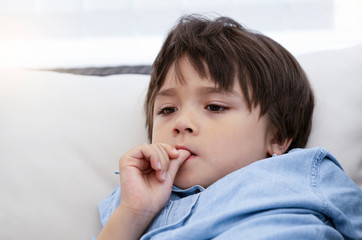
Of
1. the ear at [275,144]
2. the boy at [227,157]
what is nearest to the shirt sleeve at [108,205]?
the boy at [227,157]

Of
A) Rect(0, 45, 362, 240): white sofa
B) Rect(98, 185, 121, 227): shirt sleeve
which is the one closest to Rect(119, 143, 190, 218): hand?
Rect(98, 185, 121, 227): shirt sleeve

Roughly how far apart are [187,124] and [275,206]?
266 millimetres

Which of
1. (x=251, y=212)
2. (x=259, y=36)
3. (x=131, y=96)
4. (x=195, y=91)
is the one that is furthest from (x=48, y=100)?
(x=251, y=212)

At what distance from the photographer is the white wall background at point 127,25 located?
5.82 feet

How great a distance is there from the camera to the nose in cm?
94

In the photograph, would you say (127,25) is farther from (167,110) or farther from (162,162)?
(162,162)

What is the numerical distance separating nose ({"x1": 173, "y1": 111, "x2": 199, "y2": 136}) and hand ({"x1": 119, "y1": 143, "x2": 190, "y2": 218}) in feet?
0.14

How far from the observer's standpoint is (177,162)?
3.07 feet

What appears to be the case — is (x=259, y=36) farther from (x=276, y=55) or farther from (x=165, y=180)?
(x=165, y=180)

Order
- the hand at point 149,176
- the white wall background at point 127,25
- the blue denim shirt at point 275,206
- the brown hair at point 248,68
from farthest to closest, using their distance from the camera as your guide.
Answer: the white wall background at point 127,25, the brown hair at point 248,68, the hand at point 149,176, the blue denim shirt at point 275,206

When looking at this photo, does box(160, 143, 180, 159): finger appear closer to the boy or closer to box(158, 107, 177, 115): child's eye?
the boy

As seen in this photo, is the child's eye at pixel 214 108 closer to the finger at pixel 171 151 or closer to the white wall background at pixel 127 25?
the finger at pixel 171 151

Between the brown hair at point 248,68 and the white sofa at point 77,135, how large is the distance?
0.07 metres

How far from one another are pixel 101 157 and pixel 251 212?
1.69 ft
